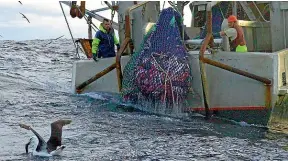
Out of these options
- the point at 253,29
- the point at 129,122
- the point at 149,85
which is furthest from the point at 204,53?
the point at 253,29

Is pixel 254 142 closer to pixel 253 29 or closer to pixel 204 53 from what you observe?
pixel 204 53

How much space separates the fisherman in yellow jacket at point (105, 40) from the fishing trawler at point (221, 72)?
0.25 meters

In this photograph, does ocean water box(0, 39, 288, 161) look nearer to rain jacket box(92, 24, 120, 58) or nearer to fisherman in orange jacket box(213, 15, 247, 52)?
rain jacket box(92, 24, 120, 58)

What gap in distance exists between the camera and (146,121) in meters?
12.1

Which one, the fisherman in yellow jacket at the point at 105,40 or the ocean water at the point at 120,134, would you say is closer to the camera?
the ocean water at the point at 120,134

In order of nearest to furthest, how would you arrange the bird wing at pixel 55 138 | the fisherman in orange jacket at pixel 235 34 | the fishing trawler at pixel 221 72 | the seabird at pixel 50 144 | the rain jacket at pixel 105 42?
1. the seabird at pixel 50 144
2. the bird wing at pixel 55 138
3. the fishing trawler at pixel 221 72
4. the fisherman in orange jacket at pixel 235 34
5. the rain jacket at pixel 105 42

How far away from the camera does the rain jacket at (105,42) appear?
14.9 metres

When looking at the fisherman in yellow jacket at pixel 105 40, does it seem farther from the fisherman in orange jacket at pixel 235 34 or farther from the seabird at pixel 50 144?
the seabird at pixel 50 144

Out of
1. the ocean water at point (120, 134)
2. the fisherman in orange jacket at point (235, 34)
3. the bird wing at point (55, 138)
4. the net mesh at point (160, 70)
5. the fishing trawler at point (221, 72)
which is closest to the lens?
the bird wing at point (55, 138)

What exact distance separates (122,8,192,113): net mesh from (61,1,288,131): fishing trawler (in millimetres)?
392

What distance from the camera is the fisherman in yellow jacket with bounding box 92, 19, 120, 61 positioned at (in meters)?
14.9

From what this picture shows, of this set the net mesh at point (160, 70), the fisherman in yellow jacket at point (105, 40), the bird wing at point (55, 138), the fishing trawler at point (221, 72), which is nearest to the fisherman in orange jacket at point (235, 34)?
the fishing trawler at point (221, 72)

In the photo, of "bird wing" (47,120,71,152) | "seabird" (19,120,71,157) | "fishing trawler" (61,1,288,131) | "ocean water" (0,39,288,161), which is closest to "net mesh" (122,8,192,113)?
"fishing trawler" (61,1,288,131)

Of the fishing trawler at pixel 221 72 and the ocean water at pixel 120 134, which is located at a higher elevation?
the fishing trawler at pixel 221 72
